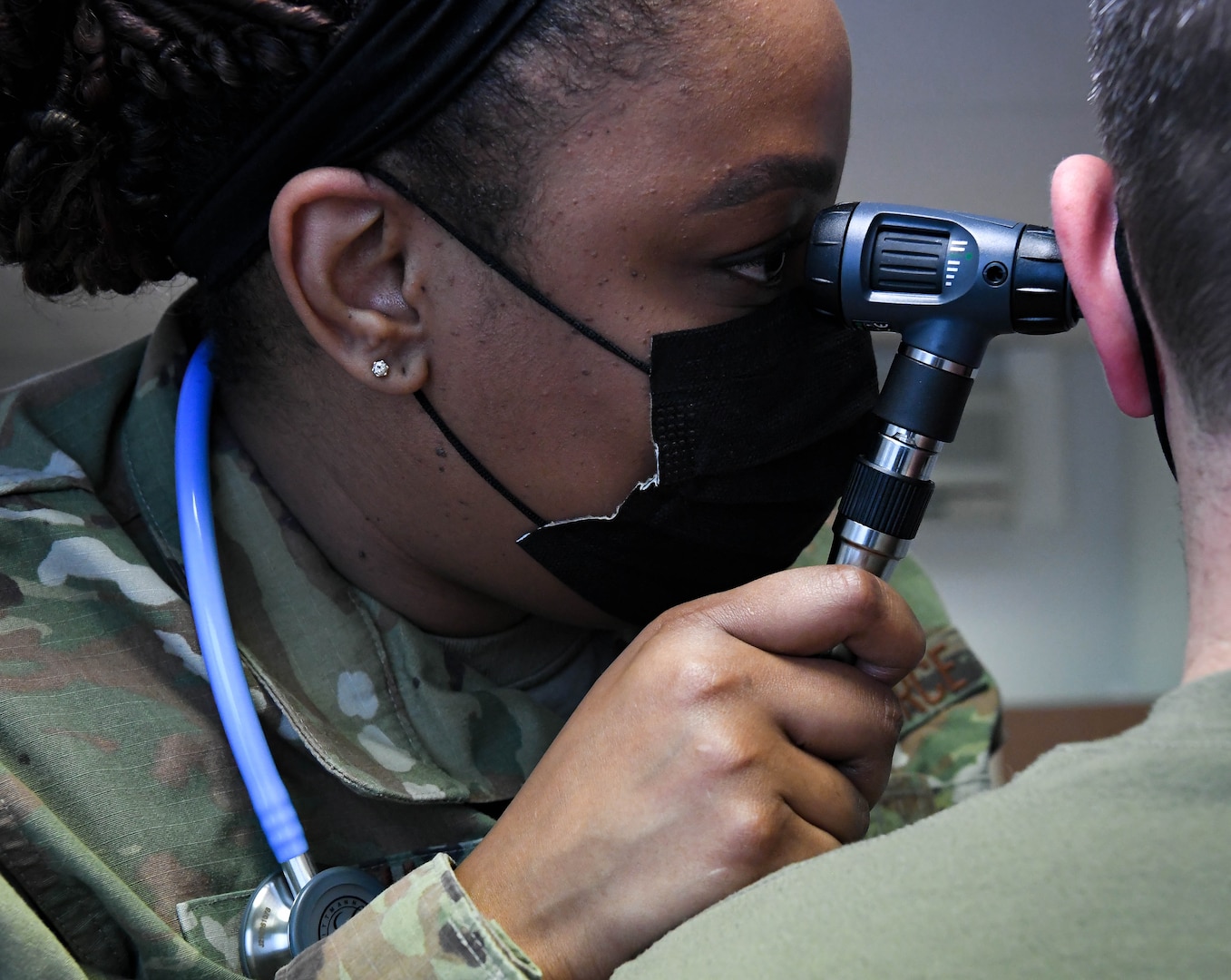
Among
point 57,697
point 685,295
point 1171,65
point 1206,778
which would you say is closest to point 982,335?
point 685,295

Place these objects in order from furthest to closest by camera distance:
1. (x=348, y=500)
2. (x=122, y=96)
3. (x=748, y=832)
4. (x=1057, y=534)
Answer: (x=1057, y=534)
(x=348, y=500)
(x=122, y=96)
(x=748, y=832)

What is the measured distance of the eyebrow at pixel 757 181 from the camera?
103 cm

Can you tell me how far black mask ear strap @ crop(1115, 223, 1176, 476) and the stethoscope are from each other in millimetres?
693

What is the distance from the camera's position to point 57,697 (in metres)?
1.01

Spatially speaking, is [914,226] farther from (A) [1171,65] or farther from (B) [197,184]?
(B) [197,184]

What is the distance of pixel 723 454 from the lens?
1.10 m

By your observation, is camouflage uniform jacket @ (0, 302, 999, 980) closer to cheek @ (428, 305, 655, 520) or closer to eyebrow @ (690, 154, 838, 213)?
cheek @ (428, 305, 655, 520)

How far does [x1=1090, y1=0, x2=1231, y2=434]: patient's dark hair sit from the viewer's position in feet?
1.93

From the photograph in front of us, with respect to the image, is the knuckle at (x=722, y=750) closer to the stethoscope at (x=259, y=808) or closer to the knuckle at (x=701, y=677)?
the knuckle at (x=701, y=677)

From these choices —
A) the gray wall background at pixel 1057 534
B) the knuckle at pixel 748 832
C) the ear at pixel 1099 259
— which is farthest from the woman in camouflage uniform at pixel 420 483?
the gray wall background at pixel 1057 534

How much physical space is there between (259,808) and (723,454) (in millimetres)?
484

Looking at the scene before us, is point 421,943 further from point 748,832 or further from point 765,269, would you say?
point 765,269

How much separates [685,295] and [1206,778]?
636 millimetres

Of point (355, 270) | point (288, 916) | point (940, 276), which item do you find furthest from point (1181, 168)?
point (288, 916)
